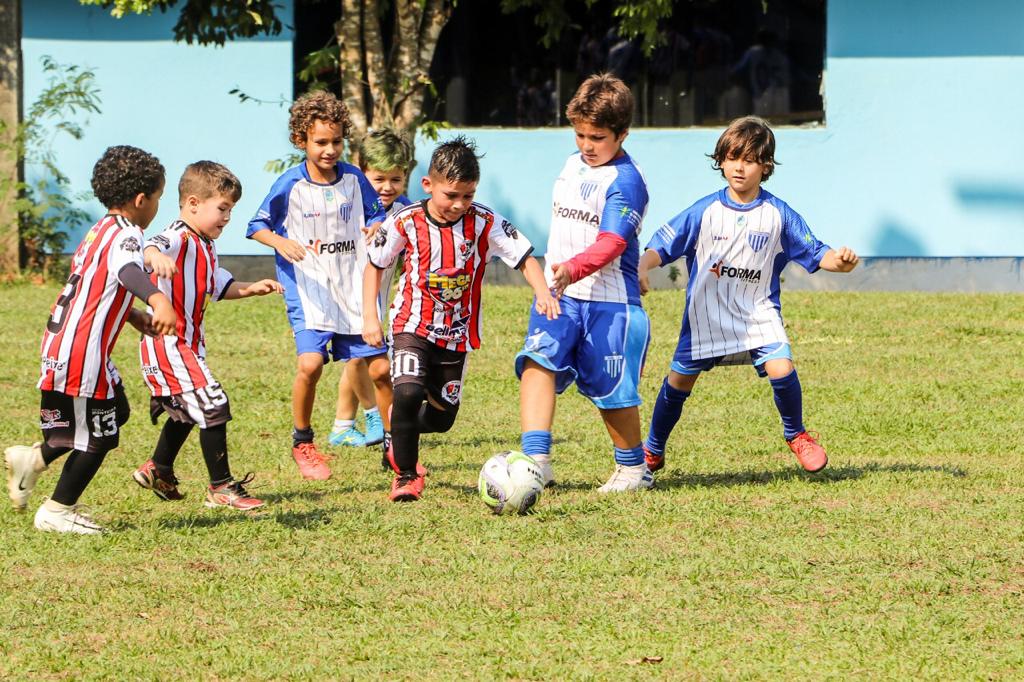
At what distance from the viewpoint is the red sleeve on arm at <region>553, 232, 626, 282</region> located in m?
6.29

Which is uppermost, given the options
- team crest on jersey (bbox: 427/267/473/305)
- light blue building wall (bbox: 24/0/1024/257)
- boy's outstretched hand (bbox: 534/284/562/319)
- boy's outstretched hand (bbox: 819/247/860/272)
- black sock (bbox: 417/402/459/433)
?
light blue building wall (bbox: 24/0/1024/257)

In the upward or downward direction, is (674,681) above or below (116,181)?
below

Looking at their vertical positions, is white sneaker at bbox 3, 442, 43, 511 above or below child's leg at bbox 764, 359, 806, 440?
below

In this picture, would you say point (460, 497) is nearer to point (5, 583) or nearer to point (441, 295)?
point (441, 295)

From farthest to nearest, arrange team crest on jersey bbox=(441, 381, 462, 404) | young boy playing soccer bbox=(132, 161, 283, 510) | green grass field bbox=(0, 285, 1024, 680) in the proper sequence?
team crest on jersey bbox=(441, 381, 462, 404) < young boy playing soccer bbox=(132, 161, 283, 510) < green grass field bbox=(0, 285, 1024, 680)

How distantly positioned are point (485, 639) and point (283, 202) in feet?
11.3

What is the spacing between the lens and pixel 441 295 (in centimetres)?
658

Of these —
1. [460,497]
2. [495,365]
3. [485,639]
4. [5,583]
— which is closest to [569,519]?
[460,497]

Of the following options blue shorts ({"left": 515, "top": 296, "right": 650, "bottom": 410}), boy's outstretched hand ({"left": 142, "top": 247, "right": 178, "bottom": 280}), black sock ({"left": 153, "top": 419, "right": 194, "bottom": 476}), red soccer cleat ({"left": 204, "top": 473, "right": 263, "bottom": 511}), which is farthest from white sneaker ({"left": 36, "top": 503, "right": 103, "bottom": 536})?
blue shorts ({"left": 515, "top": 296, "right": 650, "bottom": 410})

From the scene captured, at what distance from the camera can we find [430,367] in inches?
263

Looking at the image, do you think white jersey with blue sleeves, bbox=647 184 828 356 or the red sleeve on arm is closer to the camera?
the red sleeve on arm

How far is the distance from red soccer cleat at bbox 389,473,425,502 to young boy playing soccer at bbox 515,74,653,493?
19.6 inches

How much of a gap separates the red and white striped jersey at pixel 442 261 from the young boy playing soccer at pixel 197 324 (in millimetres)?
564

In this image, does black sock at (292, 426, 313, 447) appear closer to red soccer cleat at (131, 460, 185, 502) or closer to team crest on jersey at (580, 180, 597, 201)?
red soccer cleat at (131, 460, 185, 502)
